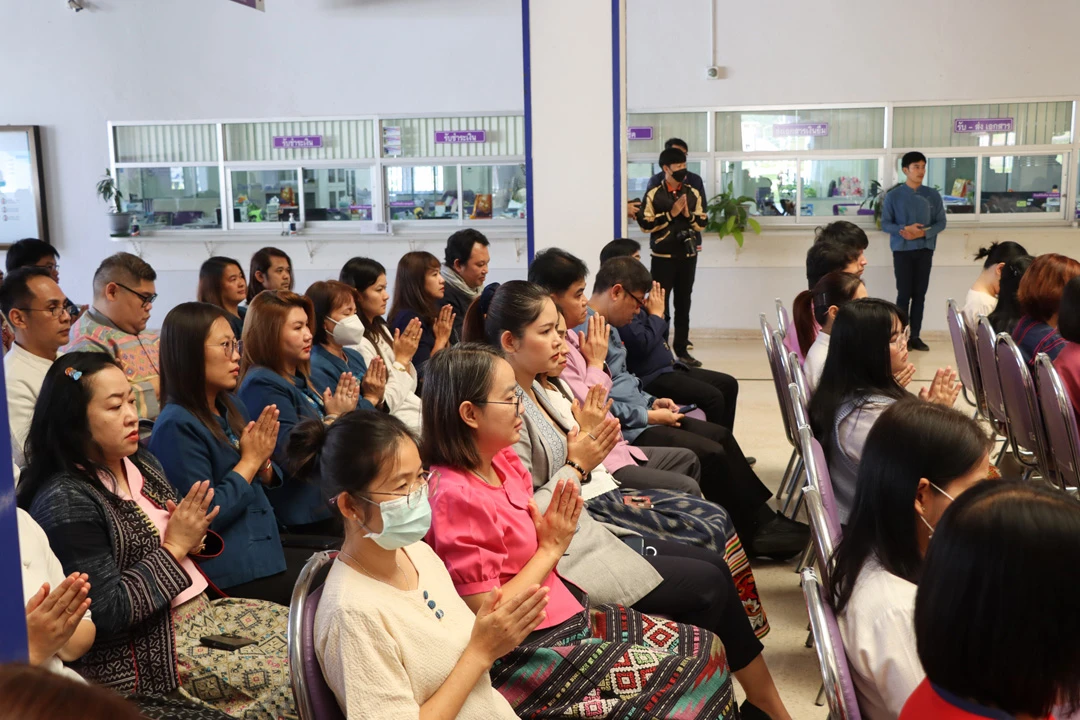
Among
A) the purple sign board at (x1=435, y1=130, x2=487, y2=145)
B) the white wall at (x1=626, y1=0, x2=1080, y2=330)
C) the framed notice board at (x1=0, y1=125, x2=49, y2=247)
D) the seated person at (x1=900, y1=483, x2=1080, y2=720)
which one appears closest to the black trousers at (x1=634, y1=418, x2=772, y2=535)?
the seated person at (x1=900, y1=483, x2=1080, y2=720)

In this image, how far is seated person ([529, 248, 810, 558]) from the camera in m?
3.64

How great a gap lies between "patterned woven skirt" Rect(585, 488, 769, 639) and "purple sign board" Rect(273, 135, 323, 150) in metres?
7.10

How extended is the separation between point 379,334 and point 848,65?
5.75 metres

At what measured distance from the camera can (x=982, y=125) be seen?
27.6 feet

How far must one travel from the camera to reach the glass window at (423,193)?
9.18 metres

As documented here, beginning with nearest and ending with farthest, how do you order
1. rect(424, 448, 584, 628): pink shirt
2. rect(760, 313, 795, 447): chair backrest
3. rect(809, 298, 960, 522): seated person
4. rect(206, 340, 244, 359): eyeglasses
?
rect(424, 448, 584, 628): pink shirt
rect(206, 340, 244, 359): eyeglasses
rect(809, 298, 960, 522): seated person
rect(760, 313, 795, 447): chair backrest

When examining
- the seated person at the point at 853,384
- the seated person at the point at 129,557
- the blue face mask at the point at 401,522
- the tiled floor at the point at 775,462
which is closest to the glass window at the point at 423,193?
the tiled floor at the point at 775,462

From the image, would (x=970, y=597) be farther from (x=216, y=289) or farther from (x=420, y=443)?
(x=216, y=289)

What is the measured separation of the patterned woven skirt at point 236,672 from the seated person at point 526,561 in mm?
385

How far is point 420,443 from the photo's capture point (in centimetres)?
223

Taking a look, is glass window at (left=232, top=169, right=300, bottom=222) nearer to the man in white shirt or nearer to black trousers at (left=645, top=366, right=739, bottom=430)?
black trousers at (left=645, top=366, right=739, bottom=430)

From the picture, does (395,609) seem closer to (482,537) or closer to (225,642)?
(482,537)

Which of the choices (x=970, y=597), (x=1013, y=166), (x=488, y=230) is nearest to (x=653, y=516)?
(x=970, y=597)

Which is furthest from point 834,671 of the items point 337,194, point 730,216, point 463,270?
point 337,194
